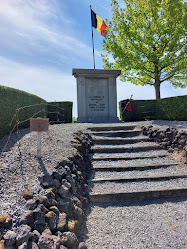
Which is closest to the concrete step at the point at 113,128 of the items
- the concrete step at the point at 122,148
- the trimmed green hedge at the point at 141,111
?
the concrete step at the point at 122,148

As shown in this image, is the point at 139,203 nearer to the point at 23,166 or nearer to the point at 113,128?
the point at 23,166

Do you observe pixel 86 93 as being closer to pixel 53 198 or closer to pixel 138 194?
pixel 138 194

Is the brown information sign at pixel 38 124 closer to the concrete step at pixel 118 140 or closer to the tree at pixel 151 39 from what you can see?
the concrete step at pixel 118 140

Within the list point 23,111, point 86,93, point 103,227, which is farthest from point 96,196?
point 86,93

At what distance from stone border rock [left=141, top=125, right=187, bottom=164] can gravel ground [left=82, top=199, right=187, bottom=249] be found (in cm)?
197

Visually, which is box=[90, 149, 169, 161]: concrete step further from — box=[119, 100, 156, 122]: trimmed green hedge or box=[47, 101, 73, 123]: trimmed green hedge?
box=[119, 100, 156, 122]: trimmed green hedge

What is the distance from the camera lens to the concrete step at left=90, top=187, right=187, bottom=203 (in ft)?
12.9

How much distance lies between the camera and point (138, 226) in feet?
10.3

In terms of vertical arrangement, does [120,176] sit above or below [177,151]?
below

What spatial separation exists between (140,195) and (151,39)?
505 inches

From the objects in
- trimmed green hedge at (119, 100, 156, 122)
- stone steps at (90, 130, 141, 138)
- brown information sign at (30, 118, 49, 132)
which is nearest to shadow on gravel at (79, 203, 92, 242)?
brown information sign at (30, 118, 49, 132)

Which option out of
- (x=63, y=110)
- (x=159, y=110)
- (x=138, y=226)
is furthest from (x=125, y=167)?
(x=63, y=110)

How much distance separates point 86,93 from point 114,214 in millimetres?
8214

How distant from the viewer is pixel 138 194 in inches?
158
